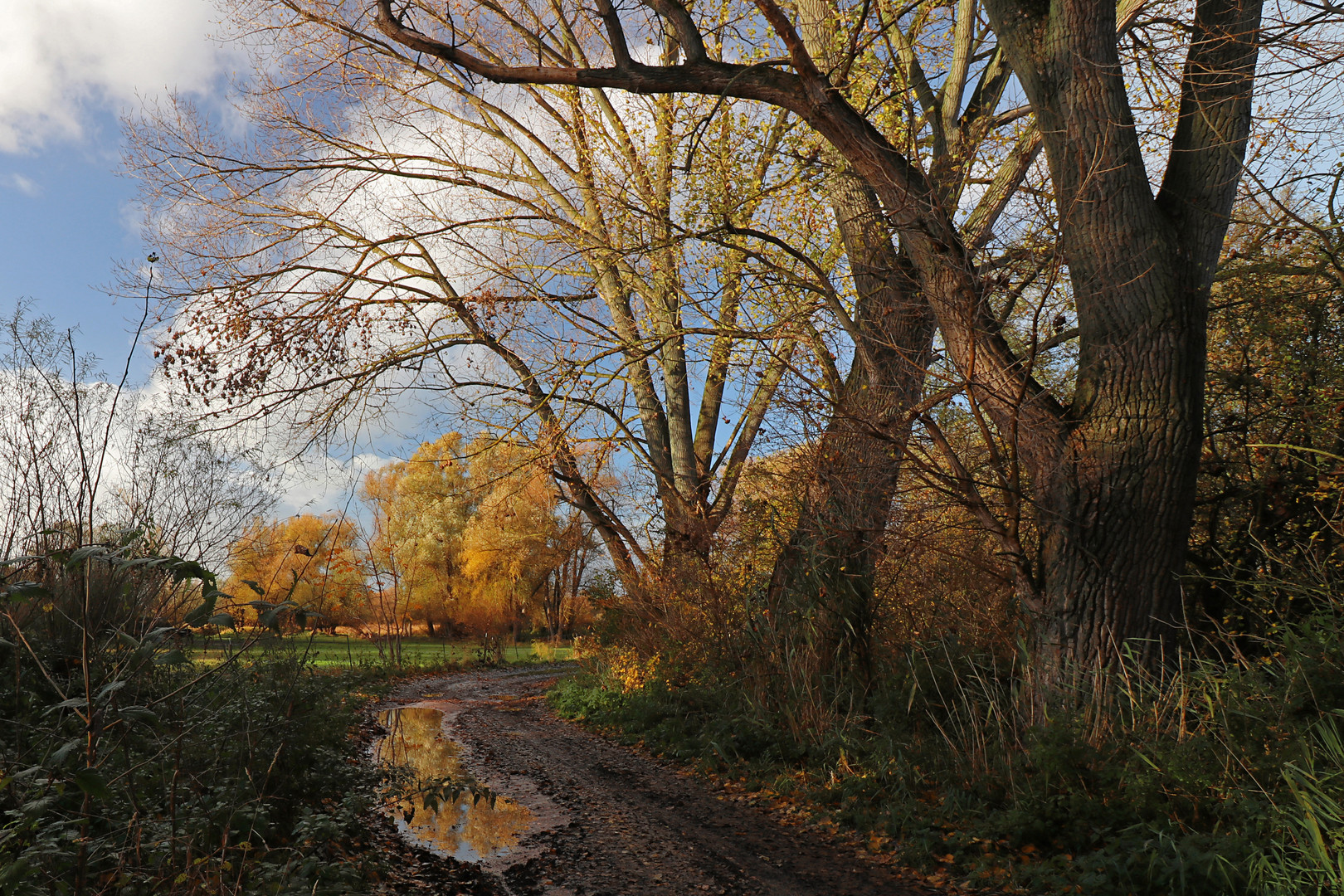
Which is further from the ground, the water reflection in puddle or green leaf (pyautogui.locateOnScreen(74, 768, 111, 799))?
green leaf (pyautogui.locateOnScreen(74, 768, 111, 799))

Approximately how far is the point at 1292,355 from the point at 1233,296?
86 centimetres

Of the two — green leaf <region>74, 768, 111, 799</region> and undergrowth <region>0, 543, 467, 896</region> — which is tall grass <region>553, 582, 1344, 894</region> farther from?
green leaf <region>74, 768, 111, 799</region>

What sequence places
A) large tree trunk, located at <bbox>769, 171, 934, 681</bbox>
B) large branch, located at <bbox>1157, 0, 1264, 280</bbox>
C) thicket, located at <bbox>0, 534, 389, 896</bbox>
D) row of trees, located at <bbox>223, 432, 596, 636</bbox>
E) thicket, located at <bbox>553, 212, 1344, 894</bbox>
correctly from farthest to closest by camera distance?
row of trees, located at <bbox>223, 432, 596, 636</bbox> < large tree trunk, located at <bbox>769, 171, 934, 681</bbox> < large branch, located at <bbox>1157, 0, 1264, 280</bbox> < thicket, located at <bbox>553, 212, 1344, 894</bbox> < thicket, located at <bbox>0, 534, 389, 896</bbox>

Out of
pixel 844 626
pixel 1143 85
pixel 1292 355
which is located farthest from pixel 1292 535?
pixel 1143 85

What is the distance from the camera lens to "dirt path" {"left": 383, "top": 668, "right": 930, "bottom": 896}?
5125mm

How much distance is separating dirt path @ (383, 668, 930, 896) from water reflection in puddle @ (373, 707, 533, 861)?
0.17m

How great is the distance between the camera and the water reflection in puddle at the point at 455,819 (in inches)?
233

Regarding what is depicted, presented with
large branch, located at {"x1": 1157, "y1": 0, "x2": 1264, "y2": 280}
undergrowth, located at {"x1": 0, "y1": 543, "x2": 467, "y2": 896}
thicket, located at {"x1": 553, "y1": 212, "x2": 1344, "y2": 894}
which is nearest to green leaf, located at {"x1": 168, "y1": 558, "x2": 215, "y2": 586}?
undergrowth, located at {"x1": 0, "y1": 543, "x2": 467, "y2": 896}

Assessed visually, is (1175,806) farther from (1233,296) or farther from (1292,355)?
(1233,296)

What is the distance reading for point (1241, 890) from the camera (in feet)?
13.2

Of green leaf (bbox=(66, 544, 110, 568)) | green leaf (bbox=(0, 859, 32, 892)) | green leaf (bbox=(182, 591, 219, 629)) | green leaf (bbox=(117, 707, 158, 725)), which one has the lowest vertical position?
green leaf (bbox=(0, 859, 32, 892))

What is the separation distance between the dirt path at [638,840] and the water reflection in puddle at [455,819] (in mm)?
174

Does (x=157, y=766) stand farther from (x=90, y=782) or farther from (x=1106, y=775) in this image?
(x=1106, y=775)

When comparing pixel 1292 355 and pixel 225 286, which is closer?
pixel 1292 355
